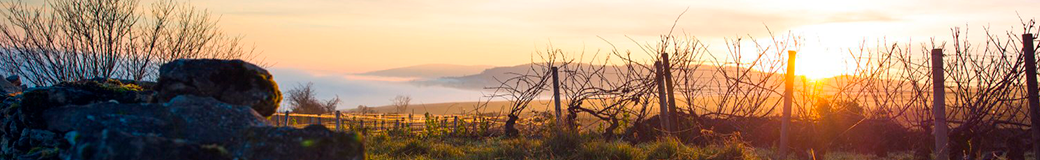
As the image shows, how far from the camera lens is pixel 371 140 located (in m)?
9.58

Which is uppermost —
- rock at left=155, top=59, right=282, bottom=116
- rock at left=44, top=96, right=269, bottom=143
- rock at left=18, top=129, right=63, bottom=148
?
rock at left=155, top=59, right=282, bottom=116

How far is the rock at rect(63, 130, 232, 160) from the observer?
272 cm

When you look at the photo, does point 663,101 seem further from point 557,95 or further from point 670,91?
point 557,95

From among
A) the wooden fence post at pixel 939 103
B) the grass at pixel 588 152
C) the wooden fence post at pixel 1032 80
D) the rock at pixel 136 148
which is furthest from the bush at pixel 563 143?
the rock at pixel 136 148

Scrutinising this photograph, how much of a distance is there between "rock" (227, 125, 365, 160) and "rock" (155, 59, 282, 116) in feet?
2.14

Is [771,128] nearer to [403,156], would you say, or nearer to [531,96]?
[531,96]

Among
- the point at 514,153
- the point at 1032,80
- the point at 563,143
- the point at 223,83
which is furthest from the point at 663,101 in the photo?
the point at 223,83

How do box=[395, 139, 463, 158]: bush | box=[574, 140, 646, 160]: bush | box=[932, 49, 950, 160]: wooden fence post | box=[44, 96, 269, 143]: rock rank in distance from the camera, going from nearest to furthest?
1. box=[44, 96, 269, 143]: rock
2. box=[932, 49, 950, 160]: wooden fence post
3. box=[574, 140, 646, 160]: bush
4. box=[395, 139, 463, 158]: bush

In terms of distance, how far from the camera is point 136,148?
2.73 m

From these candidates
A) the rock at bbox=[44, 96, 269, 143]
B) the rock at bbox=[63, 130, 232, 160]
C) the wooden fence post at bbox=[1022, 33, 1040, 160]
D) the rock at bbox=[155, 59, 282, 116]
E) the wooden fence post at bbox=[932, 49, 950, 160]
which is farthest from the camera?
the wooden fence post at bbox=[1022, 33, 1040, 160]

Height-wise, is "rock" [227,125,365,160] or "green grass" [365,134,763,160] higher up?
Result: "rock" [227,125,365,160]

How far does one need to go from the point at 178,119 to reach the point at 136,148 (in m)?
0.43

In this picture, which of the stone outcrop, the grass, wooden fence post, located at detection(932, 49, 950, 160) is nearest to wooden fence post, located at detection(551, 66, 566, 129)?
the grass

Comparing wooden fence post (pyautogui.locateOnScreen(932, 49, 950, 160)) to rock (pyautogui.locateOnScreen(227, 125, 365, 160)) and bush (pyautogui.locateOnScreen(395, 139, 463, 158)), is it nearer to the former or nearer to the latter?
bush (pyautogui.locateOnScreen(395, 139, 463, 158))
